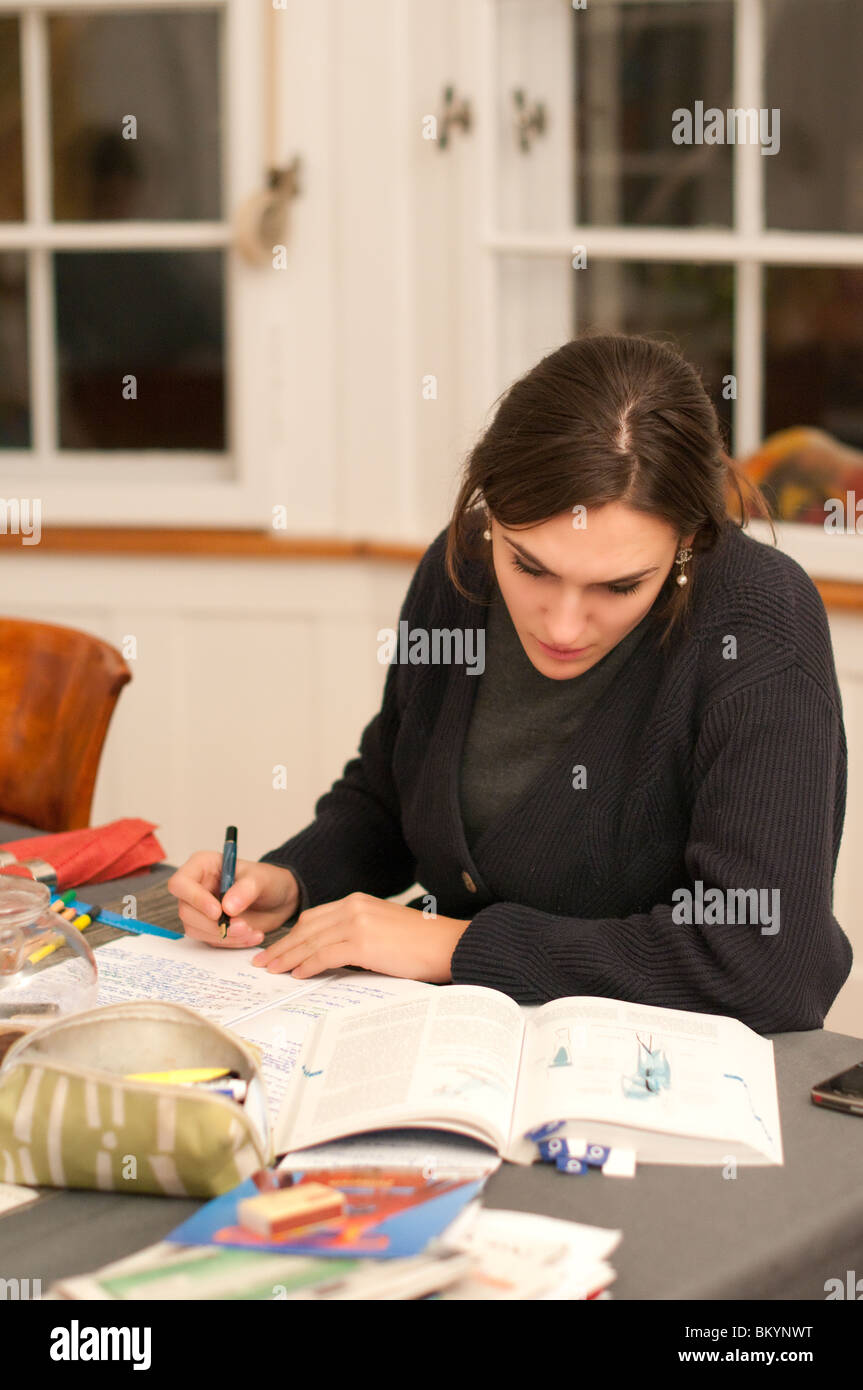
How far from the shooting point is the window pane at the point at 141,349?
2996 mm

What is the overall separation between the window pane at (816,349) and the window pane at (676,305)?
0.26ft

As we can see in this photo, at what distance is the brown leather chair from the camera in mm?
1950

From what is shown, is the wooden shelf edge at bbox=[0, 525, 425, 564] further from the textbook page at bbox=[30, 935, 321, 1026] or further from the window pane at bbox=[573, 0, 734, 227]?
the textbook page at bbox=[30, 935, 321, 1026]

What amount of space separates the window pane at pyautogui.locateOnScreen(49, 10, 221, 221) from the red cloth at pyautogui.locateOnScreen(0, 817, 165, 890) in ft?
5.62

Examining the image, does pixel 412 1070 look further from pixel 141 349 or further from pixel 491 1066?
pixel 141 349

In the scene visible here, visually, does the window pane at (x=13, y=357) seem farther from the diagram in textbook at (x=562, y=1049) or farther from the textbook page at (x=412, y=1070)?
the diagram in textbook at (x=562, y=1049)

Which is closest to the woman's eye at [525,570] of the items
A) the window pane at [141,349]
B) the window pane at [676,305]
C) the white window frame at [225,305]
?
the window pane at [676,305]

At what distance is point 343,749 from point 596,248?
106 centimetres

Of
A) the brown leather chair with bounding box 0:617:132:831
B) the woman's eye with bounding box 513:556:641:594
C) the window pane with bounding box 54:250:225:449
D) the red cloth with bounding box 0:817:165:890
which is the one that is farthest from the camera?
the window pane with bounding box 54:250:225:449

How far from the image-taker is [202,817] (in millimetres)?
3047

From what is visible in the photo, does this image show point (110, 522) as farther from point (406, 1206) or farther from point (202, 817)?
point (406, 1206)

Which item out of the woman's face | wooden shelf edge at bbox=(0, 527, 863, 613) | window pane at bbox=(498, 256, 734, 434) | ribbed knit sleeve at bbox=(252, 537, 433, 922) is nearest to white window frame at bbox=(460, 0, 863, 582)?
window pane at bbox=(498, 256, 734, 434)

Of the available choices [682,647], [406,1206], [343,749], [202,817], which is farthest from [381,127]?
[406,1206]
